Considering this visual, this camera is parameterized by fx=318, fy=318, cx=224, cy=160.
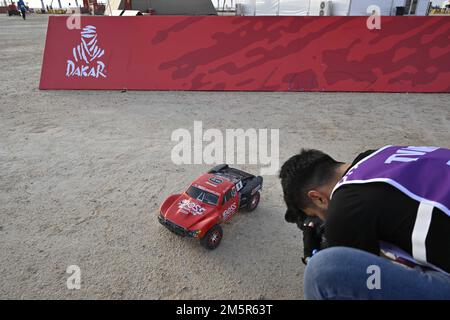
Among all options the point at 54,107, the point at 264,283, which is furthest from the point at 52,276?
the point at 54,107

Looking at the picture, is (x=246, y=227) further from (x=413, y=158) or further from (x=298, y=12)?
(x=298, y=12)

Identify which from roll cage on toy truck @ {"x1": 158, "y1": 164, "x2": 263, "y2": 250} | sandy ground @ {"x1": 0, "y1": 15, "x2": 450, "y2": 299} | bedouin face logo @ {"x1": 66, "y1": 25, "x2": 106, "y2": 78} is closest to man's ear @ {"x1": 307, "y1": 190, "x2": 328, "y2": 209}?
sandy ground @ {"x1": 0, "y1": 15, "x2": 450, "y2": 299}

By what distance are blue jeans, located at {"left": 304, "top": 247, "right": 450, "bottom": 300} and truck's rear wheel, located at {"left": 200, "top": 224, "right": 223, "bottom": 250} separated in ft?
5.17

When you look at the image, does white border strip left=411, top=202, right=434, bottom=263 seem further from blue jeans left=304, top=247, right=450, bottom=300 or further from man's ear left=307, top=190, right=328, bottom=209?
man's ear left=307, top=190, right=328, bottom=209

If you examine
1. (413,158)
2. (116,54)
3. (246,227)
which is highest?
(413,158)

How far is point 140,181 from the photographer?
434 cm

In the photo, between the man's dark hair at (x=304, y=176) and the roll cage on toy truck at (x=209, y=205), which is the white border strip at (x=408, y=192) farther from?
the roll cage on toy truck at (x=209, y=205)

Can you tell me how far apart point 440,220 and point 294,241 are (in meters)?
1.97

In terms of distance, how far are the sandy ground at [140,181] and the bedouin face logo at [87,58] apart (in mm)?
767

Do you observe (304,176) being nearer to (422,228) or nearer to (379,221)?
(379,221)

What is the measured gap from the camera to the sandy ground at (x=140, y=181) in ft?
9.36

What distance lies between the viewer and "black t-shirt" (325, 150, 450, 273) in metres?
1.45

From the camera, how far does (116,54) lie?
834 cm

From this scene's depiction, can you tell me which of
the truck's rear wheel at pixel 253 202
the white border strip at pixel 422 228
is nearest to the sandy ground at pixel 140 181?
the truck's rear wheel at pixel 253 202
